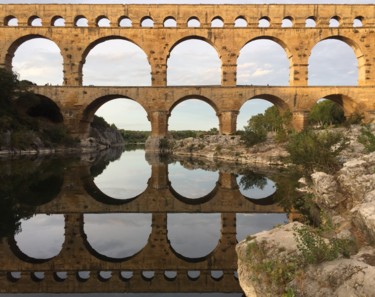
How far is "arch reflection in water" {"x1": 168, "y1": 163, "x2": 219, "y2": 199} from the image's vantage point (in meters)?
13.4

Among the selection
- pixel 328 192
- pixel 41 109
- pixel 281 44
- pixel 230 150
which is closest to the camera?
pixel 328 192

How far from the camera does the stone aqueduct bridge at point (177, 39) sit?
3228 centimetres

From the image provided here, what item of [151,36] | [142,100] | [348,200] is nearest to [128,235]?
[348,200]

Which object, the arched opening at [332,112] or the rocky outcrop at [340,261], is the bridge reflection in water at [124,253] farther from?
the arched opening at [332,112]

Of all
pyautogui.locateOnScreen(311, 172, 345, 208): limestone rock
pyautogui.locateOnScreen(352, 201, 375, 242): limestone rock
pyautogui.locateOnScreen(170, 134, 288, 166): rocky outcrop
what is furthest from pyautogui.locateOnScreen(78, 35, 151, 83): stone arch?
pyautogui.locateOnScreen(352, 201, 375, 242): limestone rock

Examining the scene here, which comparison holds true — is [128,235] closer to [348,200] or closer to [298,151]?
[348,200]

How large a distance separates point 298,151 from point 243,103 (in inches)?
837

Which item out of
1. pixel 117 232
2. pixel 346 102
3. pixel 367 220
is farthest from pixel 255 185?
pixel 346 102

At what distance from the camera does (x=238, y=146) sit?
2794cm

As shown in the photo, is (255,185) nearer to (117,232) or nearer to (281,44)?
(117,232)

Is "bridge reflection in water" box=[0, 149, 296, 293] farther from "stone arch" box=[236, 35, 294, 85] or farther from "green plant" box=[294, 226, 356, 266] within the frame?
"stone arch" box=[236, 35, 294, 85]

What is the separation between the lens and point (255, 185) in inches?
559

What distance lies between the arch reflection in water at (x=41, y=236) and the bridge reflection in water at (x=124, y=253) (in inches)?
3.2

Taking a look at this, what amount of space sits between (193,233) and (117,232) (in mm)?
1877
